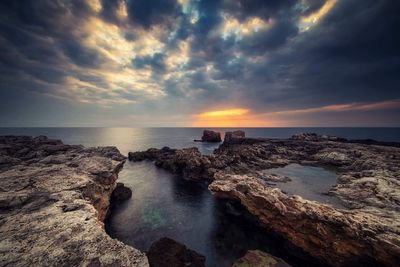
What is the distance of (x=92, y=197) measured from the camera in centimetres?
1520

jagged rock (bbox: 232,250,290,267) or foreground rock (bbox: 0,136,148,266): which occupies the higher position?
foreground rock (bbox: 0,136,148,266)

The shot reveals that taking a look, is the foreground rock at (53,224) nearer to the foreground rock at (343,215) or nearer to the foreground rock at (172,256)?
the foreground rock at (172,256)

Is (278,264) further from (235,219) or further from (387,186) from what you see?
(387,186)

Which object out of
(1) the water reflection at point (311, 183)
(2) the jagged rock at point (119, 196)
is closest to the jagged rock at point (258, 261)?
(1) the water reflection at point (311, 183)

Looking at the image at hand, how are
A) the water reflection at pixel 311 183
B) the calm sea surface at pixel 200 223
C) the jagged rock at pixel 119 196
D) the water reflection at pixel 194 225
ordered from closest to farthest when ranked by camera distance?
the calm sea surface at pixel 200 223
the water reflection at pixel 194 225
the water reflection at pixel 311 183
the jagged rock at pixel 119 196

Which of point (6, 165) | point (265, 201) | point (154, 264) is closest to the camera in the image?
point (154, 264)

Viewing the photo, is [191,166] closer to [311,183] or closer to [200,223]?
[200,223]

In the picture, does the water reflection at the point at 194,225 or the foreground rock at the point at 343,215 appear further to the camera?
the water reflection at the point at 194,225

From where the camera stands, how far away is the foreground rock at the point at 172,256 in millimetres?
13508

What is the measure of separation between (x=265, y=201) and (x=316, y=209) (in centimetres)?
416

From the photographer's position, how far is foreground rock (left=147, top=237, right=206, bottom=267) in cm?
1351

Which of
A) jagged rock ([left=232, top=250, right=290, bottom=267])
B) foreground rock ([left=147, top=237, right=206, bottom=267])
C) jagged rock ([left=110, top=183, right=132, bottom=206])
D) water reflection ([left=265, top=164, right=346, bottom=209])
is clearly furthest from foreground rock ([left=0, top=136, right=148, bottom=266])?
water reflection ([left=265, top=164, right=346, bottom=209])

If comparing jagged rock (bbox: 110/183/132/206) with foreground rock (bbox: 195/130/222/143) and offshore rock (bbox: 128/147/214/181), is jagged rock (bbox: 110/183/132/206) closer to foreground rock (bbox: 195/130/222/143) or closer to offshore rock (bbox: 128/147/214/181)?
offshore rock (bbox: 128/147/214/181)

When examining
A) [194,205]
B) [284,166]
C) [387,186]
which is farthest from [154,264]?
[284,166]
